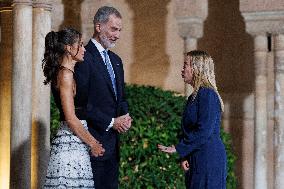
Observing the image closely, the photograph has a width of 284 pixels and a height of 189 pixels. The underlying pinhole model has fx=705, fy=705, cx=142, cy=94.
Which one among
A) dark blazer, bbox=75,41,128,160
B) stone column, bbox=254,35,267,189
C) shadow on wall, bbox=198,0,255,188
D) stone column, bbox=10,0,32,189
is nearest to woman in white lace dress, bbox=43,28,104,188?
dark blazer, bbox=75,41,128,160

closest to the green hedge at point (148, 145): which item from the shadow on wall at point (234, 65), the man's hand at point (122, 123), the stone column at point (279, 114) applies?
the stone column at point (279, 114)

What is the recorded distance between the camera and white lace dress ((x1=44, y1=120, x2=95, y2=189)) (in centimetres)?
384

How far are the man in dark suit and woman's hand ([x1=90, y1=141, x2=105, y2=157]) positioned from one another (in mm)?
119

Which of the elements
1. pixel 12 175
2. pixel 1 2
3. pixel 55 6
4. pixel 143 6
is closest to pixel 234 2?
pixel 143 6

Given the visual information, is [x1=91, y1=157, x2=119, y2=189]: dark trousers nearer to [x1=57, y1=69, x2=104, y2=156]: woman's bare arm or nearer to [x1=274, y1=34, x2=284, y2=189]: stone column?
[x1=57, y1=69, x2=104, y2=156]: woman's bare arm

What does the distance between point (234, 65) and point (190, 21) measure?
3.20 feet

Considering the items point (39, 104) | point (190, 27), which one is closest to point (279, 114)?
point (190, 27)

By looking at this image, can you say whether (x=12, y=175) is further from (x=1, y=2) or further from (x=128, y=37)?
(x=128, y=37)

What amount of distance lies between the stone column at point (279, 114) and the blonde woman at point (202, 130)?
3932 mm

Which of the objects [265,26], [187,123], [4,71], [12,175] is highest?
[265,26]

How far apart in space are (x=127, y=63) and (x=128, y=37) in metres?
0.38

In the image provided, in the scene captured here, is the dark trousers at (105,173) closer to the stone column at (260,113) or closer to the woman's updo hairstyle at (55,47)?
the woman's updo hairstyle at (55,47)

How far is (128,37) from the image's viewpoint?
1023 centimetres

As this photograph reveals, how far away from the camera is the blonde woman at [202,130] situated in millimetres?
4176
